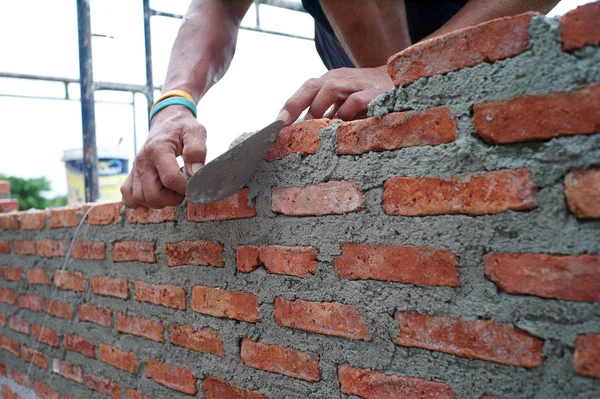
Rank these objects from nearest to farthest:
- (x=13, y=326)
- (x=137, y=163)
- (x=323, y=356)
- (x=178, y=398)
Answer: (x=323, y=356)
(x=137, y=163)
(x=178, y=398)
(x=13, y=326)

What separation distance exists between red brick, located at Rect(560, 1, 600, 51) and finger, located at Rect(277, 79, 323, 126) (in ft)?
2.12

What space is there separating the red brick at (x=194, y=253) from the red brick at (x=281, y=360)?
27 cm

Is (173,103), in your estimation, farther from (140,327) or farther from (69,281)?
(69,281)

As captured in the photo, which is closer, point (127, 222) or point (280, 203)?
point (280, 203)

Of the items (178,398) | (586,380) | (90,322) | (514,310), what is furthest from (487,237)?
(90,322)

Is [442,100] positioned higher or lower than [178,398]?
higher

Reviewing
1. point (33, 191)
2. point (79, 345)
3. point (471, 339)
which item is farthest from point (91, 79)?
point (33, 191)

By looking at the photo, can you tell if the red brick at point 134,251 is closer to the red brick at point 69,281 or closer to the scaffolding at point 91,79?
the red brick at point 69,281

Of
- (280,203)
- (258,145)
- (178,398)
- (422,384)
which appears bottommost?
(178,398)

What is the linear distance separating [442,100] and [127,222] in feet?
4.44

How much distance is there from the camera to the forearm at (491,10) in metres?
1.31

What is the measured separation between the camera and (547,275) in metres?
0.85

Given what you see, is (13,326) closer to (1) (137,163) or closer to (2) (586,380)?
(1) (137,163)

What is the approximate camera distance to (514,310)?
89cm
